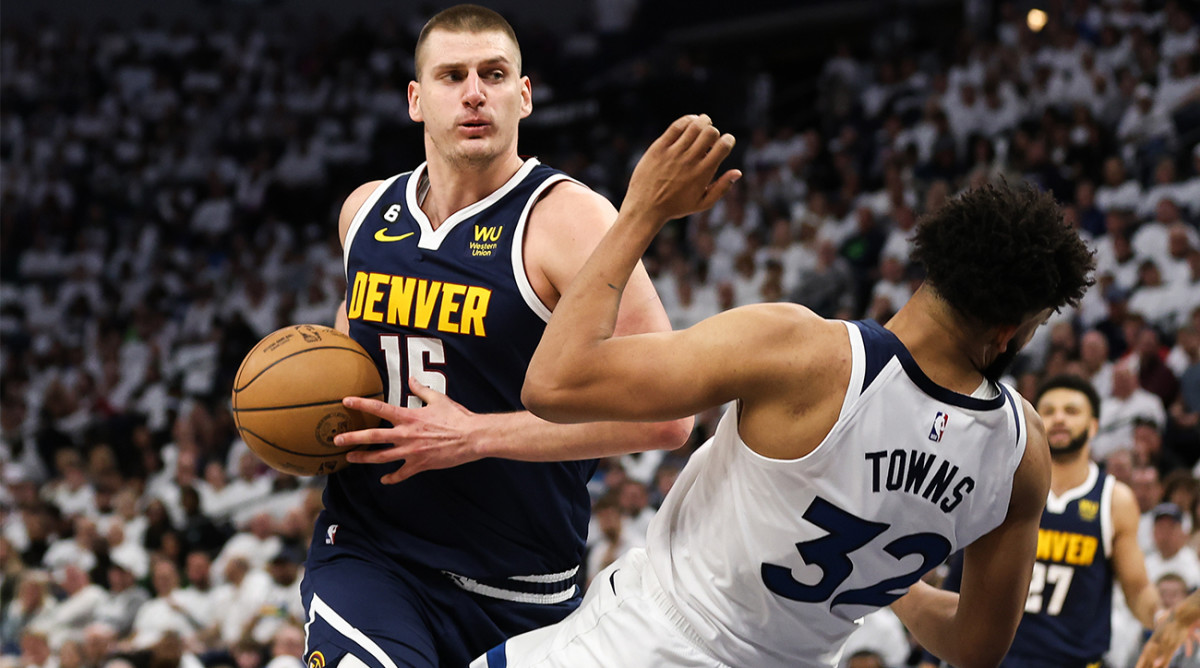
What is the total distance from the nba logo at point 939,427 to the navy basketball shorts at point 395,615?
4.24 feet

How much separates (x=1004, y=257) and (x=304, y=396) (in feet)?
5.29

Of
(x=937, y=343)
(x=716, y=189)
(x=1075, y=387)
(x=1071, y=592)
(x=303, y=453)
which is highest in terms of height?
(x=716, y=189)

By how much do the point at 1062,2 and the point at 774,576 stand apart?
12215 mm

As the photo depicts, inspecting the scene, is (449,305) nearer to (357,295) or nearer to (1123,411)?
(357,295)

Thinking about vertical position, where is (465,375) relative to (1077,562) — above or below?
above

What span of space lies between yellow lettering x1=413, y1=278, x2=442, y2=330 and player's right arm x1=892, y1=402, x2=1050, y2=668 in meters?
1.37

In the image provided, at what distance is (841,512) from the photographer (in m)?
2.22

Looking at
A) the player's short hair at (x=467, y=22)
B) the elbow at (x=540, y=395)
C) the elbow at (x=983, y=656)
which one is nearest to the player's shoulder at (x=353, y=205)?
the player's short hair at (x=467, y=22)

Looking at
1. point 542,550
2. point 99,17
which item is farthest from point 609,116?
point 542,550

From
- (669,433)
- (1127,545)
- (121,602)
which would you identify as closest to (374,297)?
(669,433)

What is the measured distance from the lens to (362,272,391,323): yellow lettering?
3.09 meters

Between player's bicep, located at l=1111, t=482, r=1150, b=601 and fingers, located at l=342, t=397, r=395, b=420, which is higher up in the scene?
fingers, located at l=342, t=397, r=395, b=420

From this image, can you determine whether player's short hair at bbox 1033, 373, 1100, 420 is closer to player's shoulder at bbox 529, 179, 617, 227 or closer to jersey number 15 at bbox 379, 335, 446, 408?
player's shoulder at bbox 529, 179, 617, 227

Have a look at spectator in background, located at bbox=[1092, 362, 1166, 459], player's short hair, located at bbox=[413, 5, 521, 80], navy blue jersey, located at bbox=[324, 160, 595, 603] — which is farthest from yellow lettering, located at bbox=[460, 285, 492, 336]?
spectator in background, located at bbox=[1092, 362, 1166, 459]
